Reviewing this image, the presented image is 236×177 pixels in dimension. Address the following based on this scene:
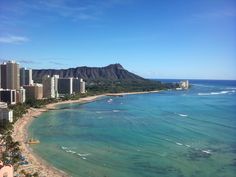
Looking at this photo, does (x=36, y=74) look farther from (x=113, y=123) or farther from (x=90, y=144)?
(x=90, y=144)

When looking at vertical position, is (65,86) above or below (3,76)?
below

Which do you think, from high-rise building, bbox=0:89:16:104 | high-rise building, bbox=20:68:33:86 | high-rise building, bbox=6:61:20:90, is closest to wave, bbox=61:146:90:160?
high-rise building, bbox=0:89:16:104

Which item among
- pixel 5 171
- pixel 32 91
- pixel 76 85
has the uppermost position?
pixel 76 85

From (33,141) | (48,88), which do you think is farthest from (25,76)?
(33,141)

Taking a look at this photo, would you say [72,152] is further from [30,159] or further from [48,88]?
[48,88]

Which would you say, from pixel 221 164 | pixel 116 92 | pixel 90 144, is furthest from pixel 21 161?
pixel 116 92

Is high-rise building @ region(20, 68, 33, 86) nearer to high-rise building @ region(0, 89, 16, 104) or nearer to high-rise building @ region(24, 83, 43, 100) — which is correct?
high-rise building @ region(24, 83, 43, 100)

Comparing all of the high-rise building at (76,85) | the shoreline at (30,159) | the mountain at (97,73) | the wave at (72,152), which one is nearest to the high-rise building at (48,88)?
the high-rise building at (76,85)

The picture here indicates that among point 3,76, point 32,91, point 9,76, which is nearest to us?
point 32,91
